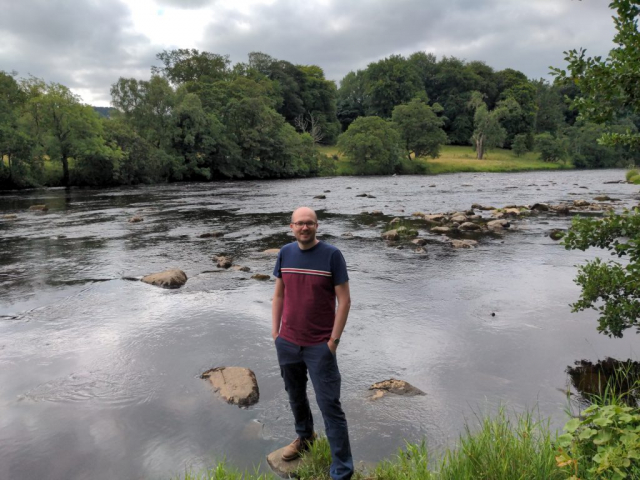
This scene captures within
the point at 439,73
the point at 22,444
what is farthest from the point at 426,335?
the point at 439,73

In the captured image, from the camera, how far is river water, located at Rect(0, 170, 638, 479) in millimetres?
Result: 5352

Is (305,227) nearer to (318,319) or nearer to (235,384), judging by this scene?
(318,319)

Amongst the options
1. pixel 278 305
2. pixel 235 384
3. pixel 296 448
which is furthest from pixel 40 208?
pixel 296 448

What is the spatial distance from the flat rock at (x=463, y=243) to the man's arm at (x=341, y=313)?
12825 millimetres

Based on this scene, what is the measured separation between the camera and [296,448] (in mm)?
4793

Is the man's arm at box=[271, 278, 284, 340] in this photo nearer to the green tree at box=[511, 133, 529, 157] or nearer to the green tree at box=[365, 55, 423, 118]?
the green tree at box=[511, 133, 529, 157]

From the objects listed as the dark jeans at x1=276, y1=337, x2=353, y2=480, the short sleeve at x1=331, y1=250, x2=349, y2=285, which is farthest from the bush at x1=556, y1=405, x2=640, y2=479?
the short sleeve at x1=331, y1=250, x2=349, y2=285

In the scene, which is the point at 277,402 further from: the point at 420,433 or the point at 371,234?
the point at 371,234

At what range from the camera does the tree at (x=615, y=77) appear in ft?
18.0

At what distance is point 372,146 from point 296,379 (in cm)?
7263

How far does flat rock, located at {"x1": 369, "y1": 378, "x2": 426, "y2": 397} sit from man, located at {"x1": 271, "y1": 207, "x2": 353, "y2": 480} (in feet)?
6.96

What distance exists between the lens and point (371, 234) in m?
19.4

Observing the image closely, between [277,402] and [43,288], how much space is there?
8664mm

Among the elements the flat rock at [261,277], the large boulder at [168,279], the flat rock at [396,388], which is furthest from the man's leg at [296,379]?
the large boulder at [168,279]
